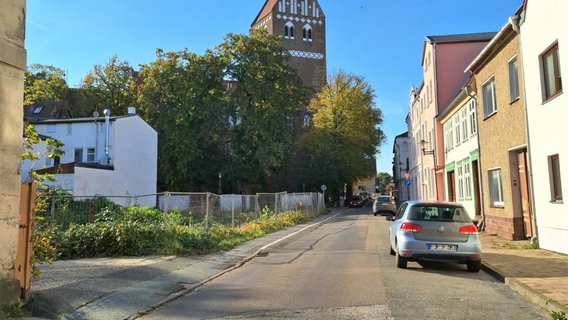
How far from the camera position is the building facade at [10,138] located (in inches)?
240

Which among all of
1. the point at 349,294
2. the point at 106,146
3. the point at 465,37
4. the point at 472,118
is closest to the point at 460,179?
the point at 472,118

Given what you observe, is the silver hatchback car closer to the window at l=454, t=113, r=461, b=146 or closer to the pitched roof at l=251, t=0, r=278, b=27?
the window at l=454, t=113, r=461, b=146

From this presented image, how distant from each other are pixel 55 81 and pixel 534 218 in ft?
175

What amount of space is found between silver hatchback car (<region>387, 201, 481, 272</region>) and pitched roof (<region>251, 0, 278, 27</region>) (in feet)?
226

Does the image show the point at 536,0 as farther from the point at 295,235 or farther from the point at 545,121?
the point at 295,235

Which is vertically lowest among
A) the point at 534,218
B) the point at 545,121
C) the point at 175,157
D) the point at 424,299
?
the point at 424,299

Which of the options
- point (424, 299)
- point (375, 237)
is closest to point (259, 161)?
point (375, 237)

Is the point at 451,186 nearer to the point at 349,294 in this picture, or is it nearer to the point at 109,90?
the point at 349,294

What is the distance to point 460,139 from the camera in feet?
77.3

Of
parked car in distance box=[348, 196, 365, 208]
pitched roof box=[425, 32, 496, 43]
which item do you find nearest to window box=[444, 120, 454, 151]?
pitched roof box=[425, 32, 496, 43]

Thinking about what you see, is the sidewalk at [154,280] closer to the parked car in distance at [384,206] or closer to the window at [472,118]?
the window at [472,118]

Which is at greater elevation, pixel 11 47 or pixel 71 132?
pixel 71 132

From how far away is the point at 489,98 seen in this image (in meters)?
17.7

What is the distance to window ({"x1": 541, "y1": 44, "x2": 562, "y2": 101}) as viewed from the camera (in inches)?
468
